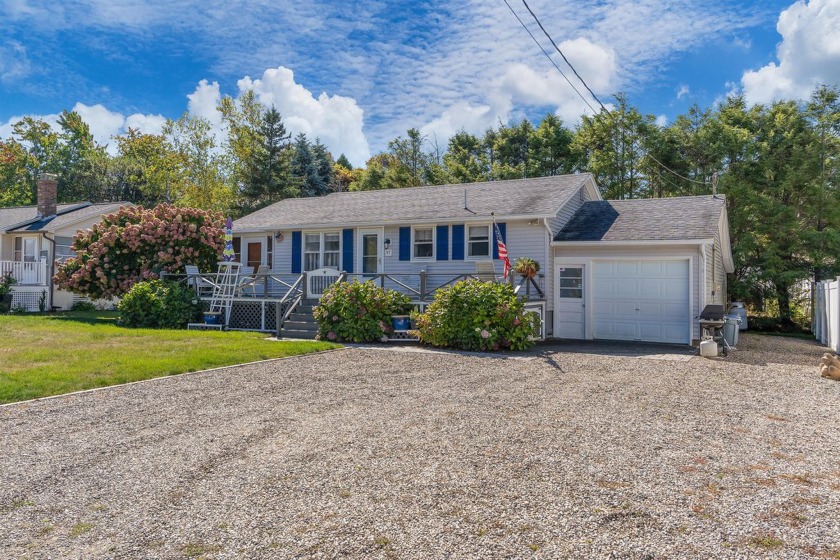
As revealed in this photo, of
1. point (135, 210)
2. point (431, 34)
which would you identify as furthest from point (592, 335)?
point (135, 210)

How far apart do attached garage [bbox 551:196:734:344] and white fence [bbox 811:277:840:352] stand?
2.48m

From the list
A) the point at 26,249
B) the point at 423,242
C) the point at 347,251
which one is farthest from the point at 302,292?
the point at 26,249

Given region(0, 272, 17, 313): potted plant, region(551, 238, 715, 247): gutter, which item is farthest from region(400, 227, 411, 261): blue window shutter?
region(0, 272, 17, 313): potted plant

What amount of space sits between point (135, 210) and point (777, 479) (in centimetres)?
1880

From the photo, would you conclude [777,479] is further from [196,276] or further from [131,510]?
[196,276]

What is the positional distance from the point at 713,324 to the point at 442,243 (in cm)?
703

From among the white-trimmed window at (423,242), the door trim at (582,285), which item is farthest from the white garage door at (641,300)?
the white-trimmed window at (423,242)

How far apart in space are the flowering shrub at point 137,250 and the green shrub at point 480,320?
9226mm

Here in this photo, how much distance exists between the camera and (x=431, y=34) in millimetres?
11906

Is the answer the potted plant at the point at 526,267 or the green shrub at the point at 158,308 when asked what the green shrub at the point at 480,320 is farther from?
the green shrub at the point at 158,308

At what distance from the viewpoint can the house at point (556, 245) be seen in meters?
13.1

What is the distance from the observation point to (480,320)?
11.2 meters

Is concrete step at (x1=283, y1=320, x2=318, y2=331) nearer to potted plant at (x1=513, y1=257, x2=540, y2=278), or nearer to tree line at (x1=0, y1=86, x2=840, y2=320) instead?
potted plant at (x1=513, y1=257, x2=540, y2=278)

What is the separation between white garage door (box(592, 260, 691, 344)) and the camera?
13039mm
